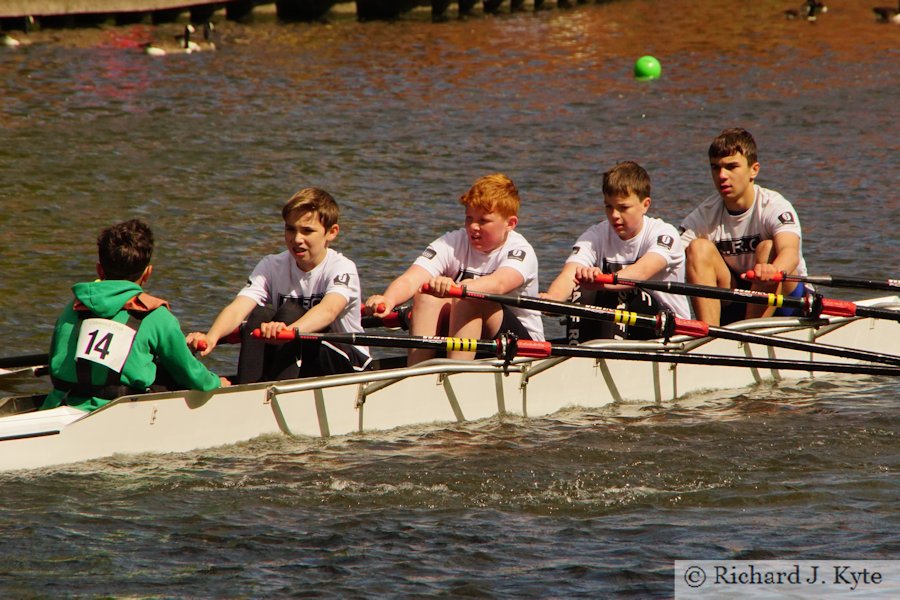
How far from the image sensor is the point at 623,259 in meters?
8.41

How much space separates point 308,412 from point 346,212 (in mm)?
7158

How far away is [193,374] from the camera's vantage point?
21.6ft

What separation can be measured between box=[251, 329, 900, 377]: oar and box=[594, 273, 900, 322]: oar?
0.34 metres

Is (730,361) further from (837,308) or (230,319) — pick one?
(230,319)

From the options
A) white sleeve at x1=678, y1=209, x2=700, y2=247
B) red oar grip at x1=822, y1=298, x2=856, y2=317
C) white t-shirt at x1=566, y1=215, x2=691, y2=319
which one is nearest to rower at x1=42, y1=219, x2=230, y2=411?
white t-shirt at x1=566, y1=215, x2=691, y2=319

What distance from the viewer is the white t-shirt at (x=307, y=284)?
293 inches

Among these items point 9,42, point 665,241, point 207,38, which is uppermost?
point 9,42

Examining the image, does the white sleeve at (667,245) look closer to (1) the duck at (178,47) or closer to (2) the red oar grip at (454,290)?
(2) the red oar grip at (454,290)

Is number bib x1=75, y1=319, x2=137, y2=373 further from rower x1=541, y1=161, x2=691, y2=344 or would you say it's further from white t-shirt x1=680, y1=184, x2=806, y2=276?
white t-shirt x1=680, y1=184, x2=806, y2=276

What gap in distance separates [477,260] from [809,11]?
2652 cm

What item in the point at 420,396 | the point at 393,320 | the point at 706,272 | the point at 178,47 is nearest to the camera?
the point at 420,396

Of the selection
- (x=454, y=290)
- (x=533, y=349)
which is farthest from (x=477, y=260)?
(x=533, y=349)

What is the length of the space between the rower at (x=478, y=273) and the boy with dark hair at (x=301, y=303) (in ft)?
1.06

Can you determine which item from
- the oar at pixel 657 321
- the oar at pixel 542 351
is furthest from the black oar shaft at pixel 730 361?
the oar at pixel 657 321
